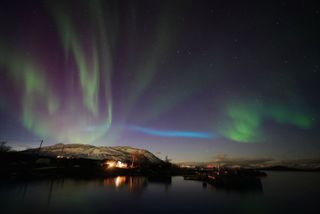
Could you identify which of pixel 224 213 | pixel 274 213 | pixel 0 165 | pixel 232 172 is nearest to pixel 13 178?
pixel 0 165

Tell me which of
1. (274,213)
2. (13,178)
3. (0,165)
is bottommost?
(274,213)

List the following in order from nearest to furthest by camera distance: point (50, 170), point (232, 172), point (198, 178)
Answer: point (50, 170), point (232, 172), point (198, 178)

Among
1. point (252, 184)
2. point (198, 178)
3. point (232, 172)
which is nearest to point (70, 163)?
point (198, 178)

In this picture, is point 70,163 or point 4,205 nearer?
point 4,205

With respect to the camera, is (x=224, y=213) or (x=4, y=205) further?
(x=224, y=213)

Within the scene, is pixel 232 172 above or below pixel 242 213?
above

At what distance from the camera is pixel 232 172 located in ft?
323

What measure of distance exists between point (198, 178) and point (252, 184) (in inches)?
1558

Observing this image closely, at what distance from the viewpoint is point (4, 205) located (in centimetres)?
3062

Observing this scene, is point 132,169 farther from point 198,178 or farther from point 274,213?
point 274,213

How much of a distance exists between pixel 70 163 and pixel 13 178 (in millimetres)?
39013

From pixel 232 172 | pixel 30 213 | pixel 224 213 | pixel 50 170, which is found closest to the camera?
pixel 30 213

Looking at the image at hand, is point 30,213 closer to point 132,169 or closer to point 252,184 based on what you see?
point 252,184

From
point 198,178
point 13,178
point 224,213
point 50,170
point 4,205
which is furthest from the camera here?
point 198,178
